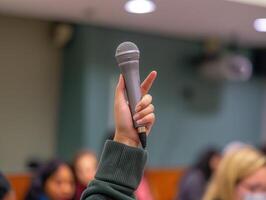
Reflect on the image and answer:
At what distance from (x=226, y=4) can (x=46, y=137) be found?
2165 mm

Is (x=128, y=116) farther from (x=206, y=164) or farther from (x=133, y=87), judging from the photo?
(x=206, y=164)

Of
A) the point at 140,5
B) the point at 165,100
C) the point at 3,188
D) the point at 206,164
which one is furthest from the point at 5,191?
the point at 165,100

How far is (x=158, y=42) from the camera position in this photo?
13.9 feet

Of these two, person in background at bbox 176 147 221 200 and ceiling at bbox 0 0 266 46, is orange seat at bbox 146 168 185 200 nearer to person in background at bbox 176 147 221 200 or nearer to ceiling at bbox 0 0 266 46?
person in background at bbox 176 147 221 200

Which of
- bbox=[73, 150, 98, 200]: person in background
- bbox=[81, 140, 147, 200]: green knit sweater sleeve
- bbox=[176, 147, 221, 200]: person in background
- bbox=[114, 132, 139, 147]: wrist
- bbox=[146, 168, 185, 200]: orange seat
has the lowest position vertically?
bbox=[146, 168, 185, 200]: orange seat

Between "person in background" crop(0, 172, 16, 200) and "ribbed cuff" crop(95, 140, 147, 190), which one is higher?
"ribbed cuff" crop(95, 140, 147, 190)

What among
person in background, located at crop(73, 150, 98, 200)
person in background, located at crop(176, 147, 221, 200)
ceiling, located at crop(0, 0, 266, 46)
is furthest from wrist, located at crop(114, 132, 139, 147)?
person in background, located at crop(176, 147, 221, 200)

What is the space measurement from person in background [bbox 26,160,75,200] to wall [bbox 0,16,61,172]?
0.85 metres

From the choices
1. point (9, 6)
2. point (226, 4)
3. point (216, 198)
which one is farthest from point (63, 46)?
point (216, 198)

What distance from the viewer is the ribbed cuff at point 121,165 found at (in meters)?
0.97

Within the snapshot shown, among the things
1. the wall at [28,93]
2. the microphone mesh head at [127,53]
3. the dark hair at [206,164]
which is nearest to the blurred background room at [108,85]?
the wall at [28,93]

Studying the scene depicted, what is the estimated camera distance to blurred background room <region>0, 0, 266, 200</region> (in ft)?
11.5

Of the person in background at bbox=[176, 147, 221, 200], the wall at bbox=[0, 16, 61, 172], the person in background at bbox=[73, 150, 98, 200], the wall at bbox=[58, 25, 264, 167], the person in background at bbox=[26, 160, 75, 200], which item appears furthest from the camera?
the wall at bbox=[58, 25, 264, 167]

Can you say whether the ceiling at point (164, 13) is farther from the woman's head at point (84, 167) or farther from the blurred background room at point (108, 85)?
the woman's head at point (84, 167)
